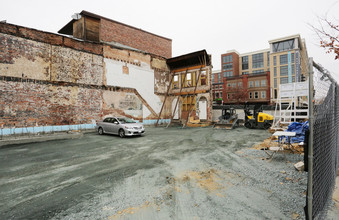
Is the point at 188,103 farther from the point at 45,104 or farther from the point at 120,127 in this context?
the point at 45,104

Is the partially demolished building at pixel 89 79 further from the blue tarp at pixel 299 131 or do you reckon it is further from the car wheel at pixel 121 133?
the blue tarp at pixel 299 131

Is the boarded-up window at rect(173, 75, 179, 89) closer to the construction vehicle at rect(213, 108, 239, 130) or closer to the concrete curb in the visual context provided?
the construction vehicle at rect(213, 108, 239, 130)

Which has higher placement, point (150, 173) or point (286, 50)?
point (286, 50)

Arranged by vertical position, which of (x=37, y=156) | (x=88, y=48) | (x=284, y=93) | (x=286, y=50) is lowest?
(x=37, y=156)

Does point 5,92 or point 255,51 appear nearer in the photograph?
point 5,92

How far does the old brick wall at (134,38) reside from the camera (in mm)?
22114

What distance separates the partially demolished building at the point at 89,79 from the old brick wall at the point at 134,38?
130 mm

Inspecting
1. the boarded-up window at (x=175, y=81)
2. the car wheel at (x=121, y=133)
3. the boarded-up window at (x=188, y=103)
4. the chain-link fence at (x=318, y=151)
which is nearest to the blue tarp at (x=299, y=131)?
the chain-link fence at (x=318, y=151)

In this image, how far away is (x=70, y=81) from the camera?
1430 cm

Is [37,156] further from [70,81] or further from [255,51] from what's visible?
[255,51]

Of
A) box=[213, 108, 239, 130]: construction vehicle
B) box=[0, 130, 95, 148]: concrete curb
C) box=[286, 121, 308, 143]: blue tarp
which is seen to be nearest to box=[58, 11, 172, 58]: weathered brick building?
box=[0, 130, 95, 148]: concrete curb

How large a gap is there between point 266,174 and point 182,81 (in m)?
18.1

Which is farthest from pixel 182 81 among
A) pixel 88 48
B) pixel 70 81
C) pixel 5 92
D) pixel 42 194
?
pixel 42 194

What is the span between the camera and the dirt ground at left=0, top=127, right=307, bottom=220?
3180 millimetres
